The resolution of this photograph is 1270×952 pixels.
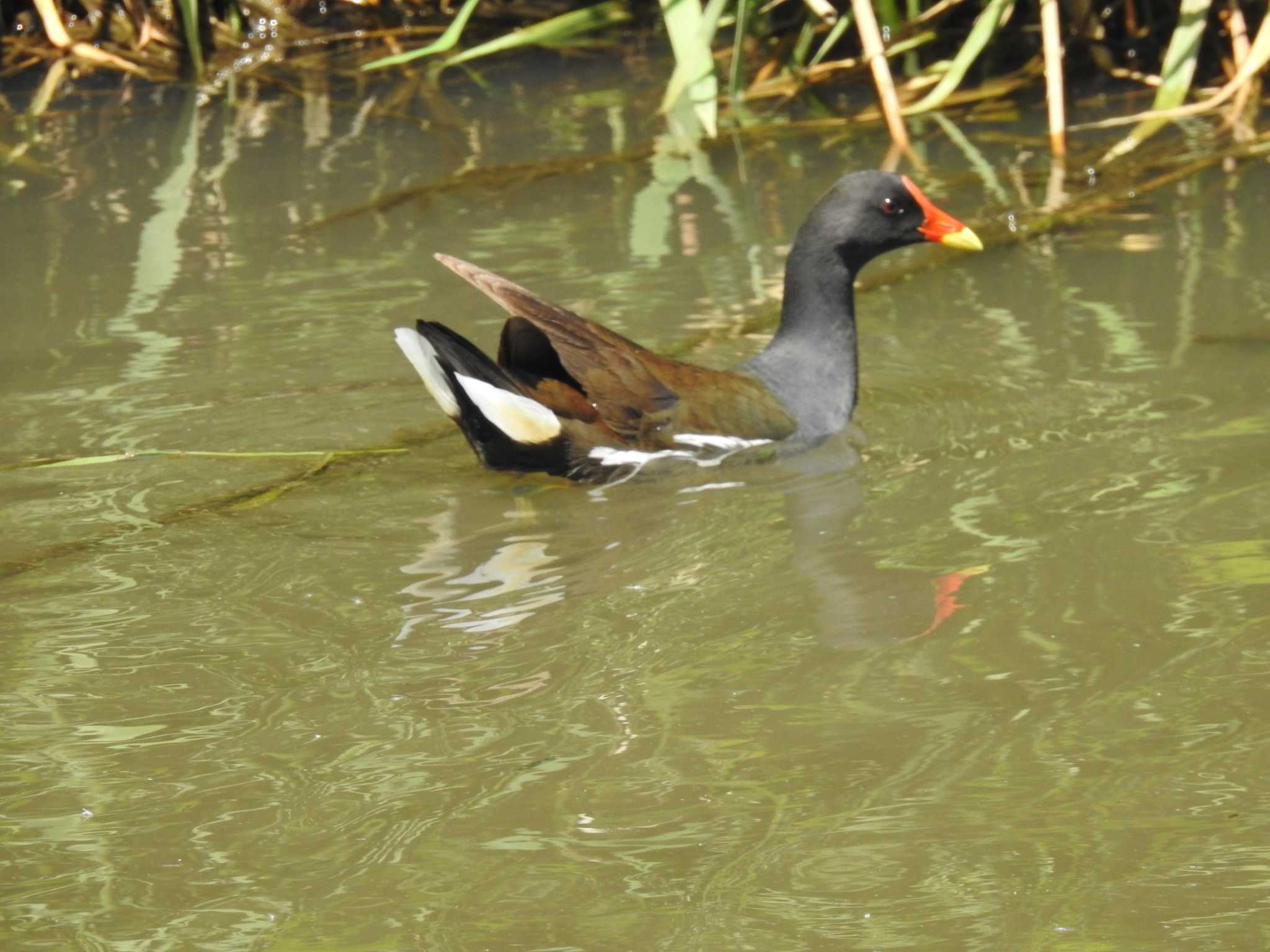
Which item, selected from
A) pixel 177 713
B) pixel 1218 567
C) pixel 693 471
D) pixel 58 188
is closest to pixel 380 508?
pixel 693 471

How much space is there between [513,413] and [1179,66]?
312cm

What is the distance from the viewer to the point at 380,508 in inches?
142

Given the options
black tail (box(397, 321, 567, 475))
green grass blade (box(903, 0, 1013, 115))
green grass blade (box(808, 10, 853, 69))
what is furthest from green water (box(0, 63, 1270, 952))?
green grass blade (box(808, 10, 853, 69))

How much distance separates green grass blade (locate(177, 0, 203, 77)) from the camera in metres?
6.71

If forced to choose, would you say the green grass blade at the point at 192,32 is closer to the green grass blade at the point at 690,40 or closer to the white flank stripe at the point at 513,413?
the green grass blade at the point at 690,40

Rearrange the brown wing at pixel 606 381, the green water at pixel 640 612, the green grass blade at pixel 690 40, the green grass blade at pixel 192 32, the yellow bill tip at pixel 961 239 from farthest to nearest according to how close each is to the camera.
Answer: the green grass blade at pixel 192 32 < the green grass blade at pixel 690 40 < the yellow bill tip at pixel 961 239 < the brown wing at pixel 606 381 < the green water at pixel 640 612

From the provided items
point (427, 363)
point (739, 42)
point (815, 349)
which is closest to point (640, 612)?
point (427, 363)

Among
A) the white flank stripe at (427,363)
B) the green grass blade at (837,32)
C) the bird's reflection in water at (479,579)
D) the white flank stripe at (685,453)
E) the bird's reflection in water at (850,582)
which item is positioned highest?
the green grass blade at (837,32)

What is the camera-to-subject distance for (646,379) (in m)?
3.82

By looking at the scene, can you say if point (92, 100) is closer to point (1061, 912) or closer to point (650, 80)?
point (650, 80)

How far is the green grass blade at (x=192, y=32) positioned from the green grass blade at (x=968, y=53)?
2.62 meters

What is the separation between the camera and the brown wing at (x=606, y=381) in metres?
3.74

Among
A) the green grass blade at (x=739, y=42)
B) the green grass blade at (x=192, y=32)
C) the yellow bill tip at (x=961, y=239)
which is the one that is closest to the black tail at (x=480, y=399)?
the yellow bill tip at (x=961, y=239)

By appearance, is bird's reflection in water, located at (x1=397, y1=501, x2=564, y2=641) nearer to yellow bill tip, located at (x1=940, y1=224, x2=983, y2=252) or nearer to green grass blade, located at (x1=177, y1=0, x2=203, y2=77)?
yellow bill tip, located at (x1=940, y1=224, x2=983, y2=252)
